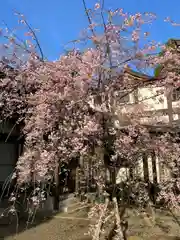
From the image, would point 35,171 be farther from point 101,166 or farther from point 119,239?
point 119,239

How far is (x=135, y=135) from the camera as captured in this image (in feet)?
14.9

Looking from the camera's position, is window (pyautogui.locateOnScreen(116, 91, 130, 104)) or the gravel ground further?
the gravel ground

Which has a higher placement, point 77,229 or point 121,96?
point 121,96

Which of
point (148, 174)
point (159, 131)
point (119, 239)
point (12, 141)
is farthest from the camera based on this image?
point (12, 141)

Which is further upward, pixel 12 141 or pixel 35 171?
pixel 12 141

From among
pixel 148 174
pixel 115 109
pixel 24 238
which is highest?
pixel 115 109

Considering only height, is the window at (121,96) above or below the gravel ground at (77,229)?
above

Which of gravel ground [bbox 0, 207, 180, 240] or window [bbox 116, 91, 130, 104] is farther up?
window [bbox 116, 91, 130, 104]

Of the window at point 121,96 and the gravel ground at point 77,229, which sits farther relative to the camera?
the gravel ground at point 77,229

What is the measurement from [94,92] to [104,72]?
1.15 ft

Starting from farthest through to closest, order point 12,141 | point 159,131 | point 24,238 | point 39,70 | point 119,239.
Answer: point 12,141
point 24,238
point 159,131
point 39,70
point 119,239

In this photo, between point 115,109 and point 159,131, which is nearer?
point 115,109

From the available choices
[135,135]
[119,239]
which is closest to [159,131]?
[135,135]

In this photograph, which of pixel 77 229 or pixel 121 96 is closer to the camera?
pixel 121 96
